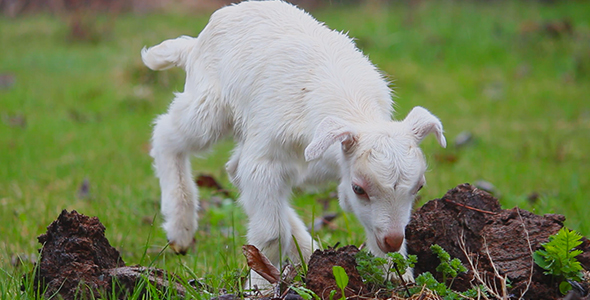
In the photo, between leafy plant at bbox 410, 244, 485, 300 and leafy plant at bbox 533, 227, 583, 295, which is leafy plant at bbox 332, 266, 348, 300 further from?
leafy plant at bbox 533, 227, 583, 295

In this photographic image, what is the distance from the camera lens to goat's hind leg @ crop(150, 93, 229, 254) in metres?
3.66

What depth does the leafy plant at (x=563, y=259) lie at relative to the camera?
2.55 m

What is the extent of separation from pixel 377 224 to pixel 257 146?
0.85 meters

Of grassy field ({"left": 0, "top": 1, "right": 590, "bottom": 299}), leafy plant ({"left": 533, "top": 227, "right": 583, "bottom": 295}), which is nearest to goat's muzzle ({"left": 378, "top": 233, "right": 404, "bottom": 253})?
leafy plant ({"left": 533, "top": 227, "right": 583, "bottom": 295})

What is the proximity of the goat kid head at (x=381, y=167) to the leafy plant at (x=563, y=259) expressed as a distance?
0.56 metres

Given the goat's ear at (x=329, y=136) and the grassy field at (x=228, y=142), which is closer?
the goat's ear at (x=329, y=136)

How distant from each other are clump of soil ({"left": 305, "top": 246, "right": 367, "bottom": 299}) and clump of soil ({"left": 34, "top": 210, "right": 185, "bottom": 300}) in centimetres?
53

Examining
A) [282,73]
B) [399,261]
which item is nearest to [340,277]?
[399,261]

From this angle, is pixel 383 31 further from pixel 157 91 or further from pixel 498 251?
pixel 498 251

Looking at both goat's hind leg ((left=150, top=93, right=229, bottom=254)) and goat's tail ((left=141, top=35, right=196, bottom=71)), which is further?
goat's tail ((left=141, top=35, right=196, bottom=71))

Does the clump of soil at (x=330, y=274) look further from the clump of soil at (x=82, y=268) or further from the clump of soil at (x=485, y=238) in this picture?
the clump of soil at (x=82, y=268)

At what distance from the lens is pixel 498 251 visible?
2.82 metres

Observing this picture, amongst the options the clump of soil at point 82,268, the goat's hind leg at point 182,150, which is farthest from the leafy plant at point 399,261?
the goat's hind leg at point 182,150

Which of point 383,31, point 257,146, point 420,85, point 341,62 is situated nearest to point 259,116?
point 257,146
